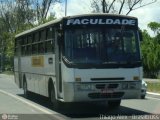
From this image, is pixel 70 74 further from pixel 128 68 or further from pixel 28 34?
pixel 28 34

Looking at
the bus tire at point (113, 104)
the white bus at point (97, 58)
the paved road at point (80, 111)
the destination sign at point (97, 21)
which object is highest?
the destination sign at point (97, 21)

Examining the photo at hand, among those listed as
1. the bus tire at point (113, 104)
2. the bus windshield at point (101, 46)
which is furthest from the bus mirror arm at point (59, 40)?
the bus tire at point (113, 104)

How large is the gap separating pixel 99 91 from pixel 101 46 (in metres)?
1.41

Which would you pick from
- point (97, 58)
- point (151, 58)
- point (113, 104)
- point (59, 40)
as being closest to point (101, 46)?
point (97, 58)

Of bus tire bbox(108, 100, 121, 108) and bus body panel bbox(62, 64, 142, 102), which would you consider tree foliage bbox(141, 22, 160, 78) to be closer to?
bus tire bbox(108, 100, 121, 108)

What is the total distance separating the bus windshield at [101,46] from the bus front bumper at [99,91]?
721 millimetres

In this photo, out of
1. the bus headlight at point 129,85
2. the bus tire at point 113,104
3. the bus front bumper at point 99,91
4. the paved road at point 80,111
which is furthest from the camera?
the bus tire at point 113,104

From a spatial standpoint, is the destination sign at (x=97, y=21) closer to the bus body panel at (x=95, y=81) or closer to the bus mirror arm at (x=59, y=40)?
the bus mirror arm at (x=59, y=40)

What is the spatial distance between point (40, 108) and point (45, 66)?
1581 millimetres

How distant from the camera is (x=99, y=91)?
1712cm

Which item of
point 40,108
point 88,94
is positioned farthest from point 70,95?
point 40,108

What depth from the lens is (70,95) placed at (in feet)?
55.6

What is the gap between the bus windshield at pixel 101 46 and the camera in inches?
677

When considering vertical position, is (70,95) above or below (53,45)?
below
